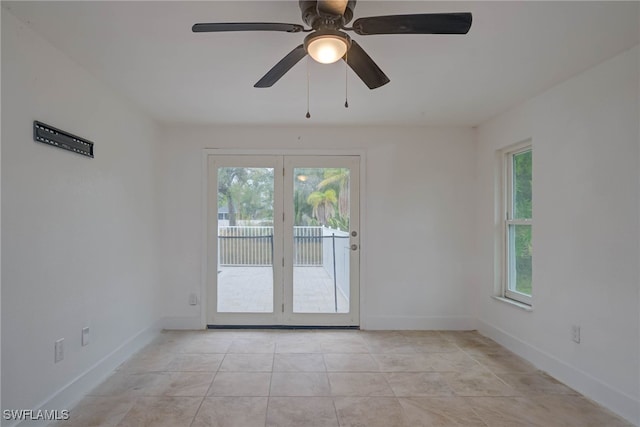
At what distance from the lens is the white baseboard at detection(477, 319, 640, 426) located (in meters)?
2.21

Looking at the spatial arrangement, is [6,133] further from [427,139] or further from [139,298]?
[427,139]

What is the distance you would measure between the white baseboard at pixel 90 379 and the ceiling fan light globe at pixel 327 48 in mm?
2413

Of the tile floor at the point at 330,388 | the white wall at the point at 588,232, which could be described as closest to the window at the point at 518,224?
the white wall at the point at 588,232

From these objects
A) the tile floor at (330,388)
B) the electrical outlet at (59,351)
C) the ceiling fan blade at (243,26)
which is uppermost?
the ceiling fan blade at (243,26)

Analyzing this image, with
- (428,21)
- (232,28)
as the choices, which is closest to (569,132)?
(428,21)

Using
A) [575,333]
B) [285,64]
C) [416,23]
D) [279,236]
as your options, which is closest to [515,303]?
[575,333]

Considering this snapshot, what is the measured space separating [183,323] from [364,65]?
3.32m

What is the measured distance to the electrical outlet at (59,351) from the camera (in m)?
2.22

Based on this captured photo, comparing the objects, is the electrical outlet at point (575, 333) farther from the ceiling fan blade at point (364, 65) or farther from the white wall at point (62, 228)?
the white wall at point (62, 228)

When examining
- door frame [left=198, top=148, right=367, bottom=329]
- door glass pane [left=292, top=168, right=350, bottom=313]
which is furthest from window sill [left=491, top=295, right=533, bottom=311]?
door glass pane [left=292, top=168, right=350, bottom=313]

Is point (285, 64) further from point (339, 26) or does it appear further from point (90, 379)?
point (90, 379)

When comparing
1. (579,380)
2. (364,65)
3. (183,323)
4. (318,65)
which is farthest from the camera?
(183,323)

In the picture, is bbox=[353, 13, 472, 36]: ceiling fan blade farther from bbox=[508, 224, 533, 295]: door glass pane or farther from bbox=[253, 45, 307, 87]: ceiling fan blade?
bbox=[508, 224, 533, 295]: door glass pane

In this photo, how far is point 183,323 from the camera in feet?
12.9
